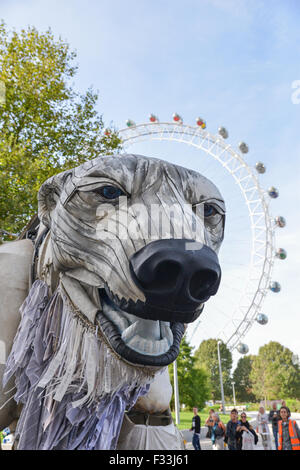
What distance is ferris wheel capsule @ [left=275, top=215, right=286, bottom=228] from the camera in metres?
20.2

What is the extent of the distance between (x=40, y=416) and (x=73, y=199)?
2.66 ft

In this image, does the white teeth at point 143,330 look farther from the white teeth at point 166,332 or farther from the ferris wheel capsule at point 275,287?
the ferris wheel capsule at point 275,287

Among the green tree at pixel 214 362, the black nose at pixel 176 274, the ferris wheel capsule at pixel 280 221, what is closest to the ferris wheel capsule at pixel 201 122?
the ferris wheel capsule at pixel 280 221

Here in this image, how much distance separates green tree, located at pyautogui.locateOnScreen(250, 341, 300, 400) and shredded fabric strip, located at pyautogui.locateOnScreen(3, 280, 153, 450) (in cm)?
5501

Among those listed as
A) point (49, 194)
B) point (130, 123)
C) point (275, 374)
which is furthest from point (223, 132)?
point (275, 374)

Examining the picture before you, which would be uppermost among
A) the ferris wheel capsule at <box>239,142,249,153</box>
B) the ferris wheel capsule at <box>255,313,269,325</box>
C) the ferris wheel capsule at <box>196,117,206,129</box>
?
the ferris wheel capsule at <box>196,117,206,129</box>

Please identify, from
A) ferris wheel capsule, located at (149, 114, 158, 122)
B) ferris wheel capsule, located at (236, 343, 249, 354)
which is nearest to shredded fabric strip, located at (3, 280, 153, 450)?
ferris wheel capsule, located at (149, 114, 158, 122)

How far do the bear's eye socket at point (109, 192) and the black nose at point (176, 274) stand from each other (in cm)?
26

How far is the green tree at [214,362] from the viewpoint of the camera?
5351cm

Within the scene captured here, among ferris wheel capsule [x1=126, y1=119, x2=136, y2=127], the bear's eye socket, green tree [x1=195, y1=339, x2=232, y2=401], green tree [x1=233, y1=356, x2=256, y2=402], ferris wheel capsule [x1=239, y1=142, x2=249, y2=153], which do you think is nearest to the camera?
the bear's eye socket

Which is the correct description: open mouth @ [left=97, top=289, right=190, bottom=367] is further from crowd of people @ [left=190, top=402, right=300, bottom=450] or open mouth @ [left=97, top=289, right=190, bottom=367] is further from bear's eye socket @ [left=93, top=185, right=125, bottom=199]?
crowd of people @ [left=190, top=402, right=300, bottom=450]

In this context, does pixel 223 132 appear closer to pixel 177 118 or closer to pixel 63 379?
pixel 177 118
